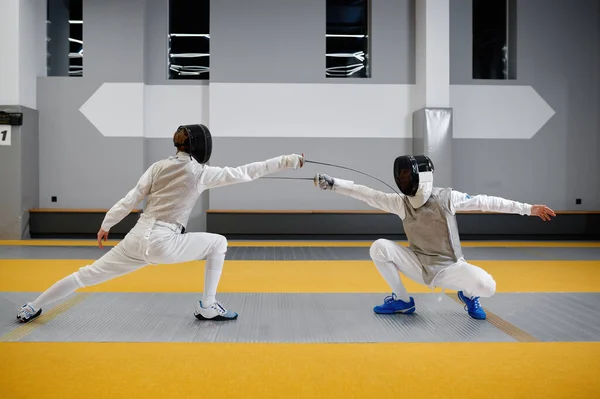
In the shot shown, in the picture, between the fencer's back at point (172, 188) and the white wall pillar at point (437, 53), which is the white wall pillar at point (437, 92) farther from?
the fencer's back at point (172, 188)

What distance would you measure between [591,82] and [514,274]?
5.07 meters

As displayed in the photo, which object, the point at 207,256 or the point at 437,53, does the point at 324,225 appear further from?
the point at 207,256

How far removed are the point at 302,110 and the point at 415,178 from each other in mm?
4918

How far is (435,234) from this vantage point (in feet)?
9.81

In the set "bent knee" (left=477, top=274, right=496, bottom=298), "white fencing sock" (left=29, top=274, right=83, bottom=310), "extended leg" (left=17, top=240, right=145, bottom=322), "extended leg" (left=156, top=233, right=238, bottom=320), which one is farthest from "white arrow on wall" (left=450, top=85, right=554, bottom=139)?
"white fencing sock" (left=29, top=274, right=83, bottom=310)

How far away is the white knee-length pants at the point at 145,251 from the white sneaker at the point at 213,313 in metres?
0.35

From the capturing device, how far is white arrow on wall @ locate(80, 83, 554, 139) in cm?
749

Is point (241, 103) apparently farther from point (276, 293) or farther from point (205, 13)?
point (276, 293)

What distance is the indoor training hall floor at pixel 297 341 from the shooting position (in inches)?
78.1

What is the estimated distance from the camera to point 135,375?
208 cm

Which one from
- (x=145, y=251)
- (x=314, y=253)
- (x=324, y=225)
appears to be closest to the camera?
(x=145, y=251)

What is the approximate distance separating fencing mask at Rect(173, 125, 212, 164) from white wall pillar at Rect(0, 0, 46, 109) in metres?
5.58

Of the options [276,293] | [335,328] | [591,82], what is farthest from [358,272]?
[591,82]

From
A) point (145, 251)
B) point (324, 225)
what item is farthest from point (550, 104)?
point (145, 251)
